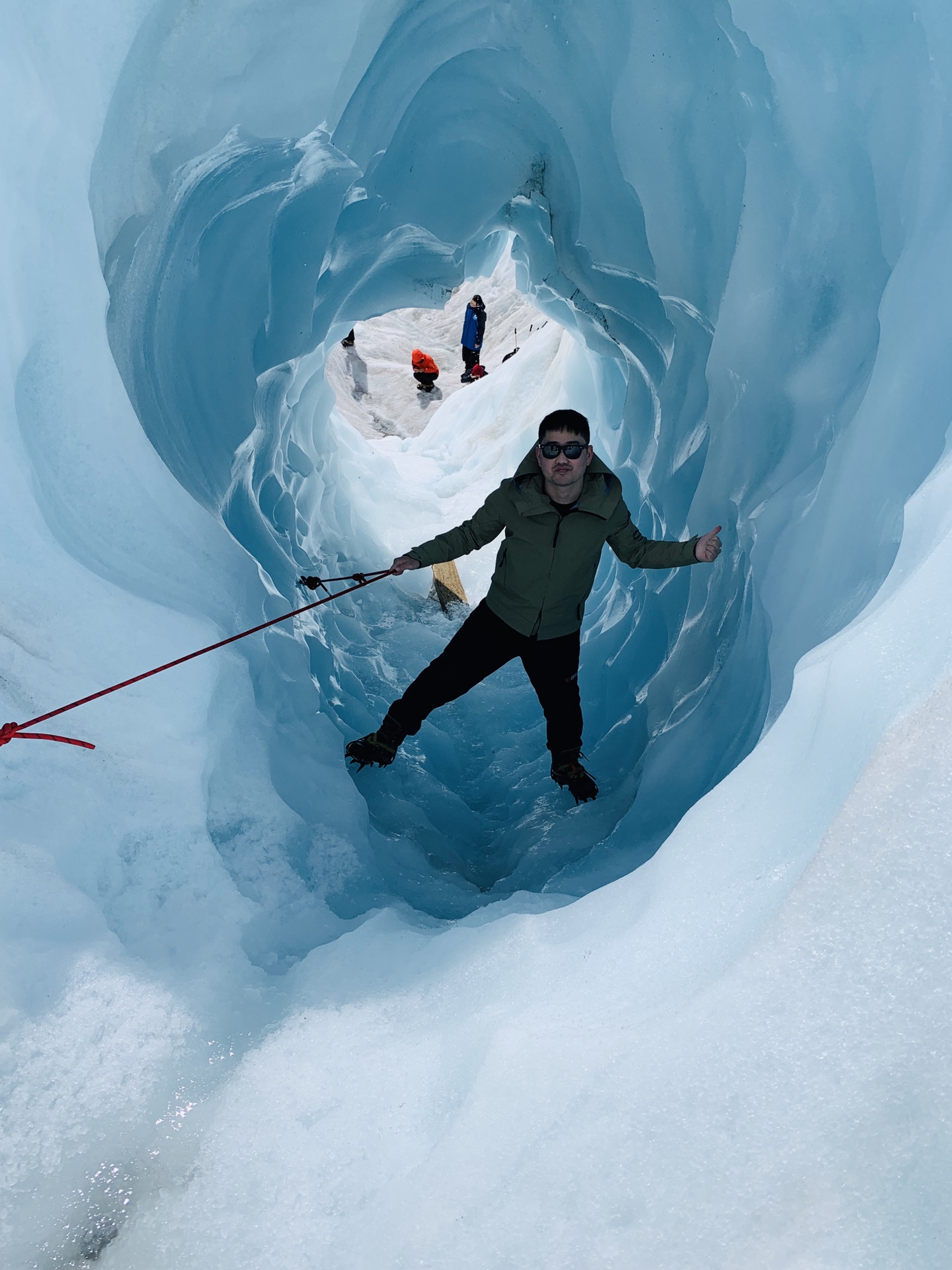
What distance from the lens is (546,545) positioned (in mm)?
2436

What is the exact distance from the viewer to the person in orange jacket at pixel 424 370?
13391mm

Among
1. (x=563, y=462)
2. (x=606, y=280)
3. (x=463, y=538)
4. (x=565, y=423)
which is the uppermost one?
(x=606, y=280)

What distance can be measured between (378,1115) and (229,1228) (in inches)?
11.4

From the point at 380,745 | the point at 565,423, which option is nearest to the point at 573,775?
the point at 380,745

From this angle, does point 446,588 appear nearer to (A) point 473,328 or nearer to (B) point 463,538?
(B) point 463,538

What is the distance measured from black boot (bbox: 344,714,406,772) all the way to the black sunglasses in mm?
1101

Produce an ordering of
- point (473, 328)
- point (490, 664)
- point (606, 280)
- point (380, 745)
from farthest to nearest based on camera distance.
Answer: point (473, 328), point (606, 280), point (380, 745), point (490, 664)

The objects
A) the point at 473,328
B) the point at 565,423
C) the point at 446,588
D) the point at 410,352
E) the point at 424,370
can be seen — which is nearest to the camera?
the point at 565,423

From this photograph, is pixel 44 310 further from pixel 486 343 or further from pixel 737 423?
pixel 486 343

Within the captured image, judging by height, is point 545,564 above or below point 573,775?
above

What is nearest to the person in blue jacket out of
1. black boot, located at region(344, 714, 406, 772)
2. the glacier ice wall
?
the glacier ice wall

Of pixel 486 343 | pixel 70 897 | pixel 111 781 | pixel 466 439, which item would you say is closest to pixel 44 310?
pixel 111 781

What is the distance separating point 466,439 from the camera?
360 inches

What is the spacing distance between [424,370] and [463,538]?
11.6 m
